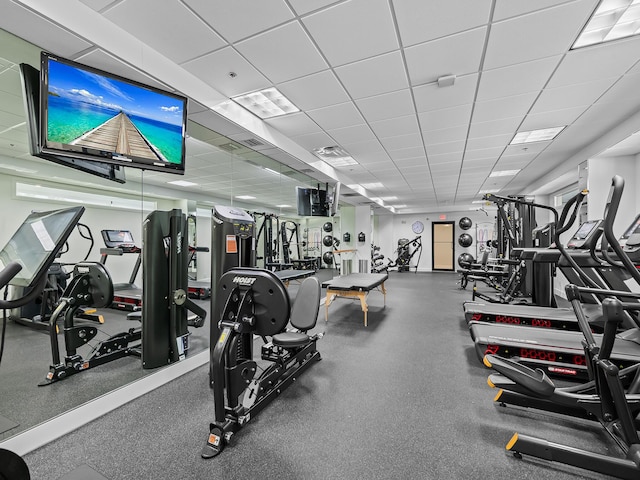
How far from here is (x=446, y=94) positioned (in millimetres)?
3303

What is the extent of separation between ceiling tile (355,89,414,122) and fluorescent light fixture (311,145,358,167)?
1445 millimetres

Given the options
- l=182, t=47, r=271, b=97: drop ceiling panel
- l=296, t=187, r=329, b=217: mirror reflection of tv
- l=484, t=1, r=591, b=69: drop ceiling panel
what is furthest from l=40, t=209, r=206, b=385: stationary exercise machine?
l=484, t=1, r=591, b=69: drop ceiling panel

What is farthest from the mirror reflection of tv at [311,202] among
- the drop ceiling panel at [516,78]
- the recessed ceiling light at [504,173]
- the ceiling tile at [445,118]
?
the recessed ceiling light at [504,173]

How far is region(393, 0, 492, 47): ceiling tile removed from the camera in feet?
6.61

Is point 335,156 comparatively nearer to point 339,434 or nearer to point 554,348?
point 554,348

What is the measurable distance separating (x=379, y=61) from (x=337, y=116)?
1.30 meters

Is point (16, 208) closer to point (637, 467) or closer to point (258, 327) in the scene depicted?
point (258, 327)

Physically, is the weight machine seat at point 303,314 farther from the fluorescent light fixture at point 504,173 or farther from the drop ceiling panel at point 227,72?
the fluorescent light fixture at point 504,173

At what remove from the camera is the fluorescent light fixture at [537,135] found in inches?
172

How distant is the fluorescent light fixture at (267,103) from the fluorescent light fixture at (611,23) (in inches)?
115

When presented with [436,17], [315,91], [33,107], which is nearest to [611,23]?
[436,17]

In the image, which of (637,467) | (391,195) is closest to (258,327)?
(637,467)

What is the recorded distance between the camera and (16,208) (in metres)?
2.07

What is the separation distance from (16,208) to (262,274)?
6.54 ft
